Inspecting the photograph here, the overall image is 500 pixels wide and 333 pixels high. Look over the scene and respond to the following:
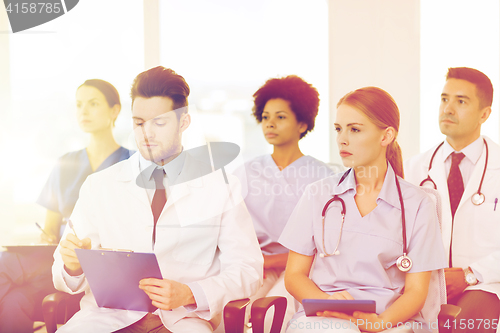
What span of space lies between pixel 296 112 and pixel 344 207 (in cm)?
112

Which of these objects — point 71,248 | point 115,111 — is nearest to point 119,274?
point 71,248

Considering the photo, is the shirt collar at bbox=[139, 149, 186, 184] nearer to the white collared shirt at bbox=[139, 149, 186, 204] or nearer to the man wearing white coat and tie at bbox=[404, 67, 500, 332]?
the white collared shirt at bbox=[139, 149, 186, 204]

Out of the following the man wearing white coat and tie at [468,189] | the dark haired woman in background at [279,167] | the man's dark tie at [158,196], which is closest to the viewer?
the man's dark tie at [158,196]

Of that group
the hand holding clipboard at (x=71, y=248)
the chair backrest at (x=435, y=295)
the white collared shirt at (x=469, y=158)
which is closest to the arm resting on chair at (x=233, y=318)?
the hand holding clipboard at (x=71, y=248)

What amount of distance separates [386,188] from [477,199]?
0.76 meters

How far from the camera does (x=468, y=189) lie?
2.07 metres

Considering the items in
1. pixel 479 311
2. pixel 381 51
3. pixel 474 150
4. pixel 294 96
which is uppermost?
pixel 381 51

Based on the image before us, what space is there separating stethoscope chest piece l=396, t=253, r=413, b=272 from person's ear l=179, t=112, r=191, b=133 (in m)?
1.02

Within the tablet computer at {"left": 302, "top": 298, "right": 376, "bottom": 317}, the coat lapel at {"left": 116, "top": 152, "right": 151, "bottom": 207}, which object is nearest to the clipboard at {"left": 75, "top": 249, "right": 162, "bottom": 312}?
the coat lapel at {"left": 116, "top": 152, "right": 151, "bottom": 207}

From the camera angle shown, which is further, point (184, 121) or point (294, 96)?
point (294, 96)

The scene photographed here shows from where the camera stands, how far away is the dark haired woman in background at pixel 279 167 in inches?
93.0

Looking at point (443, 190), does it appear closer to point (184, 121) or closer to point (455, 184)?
point (455, 184)

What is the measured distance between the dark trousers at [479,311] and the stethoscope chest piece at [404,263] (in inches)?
17.3

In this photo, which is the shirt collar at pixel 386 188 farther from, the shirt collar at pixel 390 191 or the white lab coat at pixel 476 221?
the white lab coat at pixel 476 221
